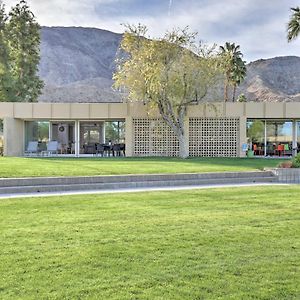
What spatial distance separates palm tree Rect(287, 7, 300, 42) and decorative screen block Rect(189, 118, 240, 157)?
6848 mm

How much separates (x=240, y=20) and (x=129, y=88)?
311 inches

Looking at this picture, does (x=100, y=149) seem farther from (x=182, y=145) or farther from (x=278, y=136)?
(x=278, y=136)

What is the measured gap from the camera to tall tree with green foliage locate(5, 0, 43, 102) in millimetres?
46594

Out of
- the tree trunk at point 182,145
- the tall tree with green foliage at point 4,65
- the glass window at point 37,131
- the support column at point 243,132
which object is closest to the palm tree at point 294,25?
the support column at point 243,132

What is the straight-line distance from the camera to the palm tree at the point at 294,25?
22.1 m

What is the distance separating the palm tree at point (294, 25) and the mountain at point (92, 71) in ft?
249

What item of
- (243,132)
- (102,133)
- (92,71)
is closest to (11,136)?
(102,133)

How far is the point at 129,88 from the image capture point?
24875mm

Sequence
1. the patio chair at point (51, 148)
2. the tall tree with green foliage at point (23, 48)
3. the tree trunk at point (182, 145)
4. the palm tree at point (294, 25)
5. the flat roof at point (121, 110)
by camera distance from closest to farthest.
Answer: the palm tree at point (294, 25) < the tree trunk at point (182, 145) < the flat roof at point (121, 110) < the patio chair at point (51, 148) < the tall tree with green foliage at point (23, 48)

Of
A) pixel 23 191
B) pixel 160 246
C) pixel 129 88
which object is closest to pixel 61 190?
pixel 23 191

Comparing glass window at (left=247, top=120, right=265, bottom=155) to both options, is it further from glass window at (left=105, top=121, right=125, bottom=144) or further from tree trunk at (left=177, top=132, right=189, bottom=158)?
glass window at (left=105, top=121, right=125, bottom=144)

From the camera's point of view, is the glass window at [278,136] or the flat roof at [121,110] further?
the glass window at [278,136]

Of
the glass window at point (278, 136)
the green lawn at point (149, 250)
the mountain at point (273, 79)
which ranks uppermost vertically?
the mountain at point (273, 79)

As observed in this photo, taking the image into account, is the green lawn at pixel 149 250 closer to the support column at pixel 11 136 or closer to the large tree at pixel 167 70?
the large tree at pixel 167 70
